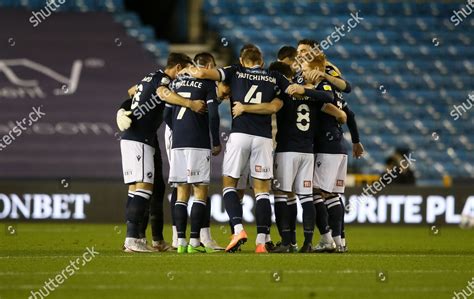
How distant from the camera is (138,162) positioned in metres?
12.3

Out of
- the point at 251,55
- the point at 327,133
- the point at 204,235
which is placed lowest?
the point at 204,235

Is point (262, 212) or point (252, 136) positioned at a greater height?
point (252, 136)

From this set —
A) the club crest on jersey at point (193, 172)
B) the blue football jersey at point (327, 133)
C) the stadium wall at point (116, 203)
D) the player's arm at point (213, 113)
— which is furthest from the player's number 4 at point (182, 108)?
the stadium wall at point (116, 203)

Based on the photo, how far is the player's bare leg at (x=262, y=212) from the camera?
12.0m

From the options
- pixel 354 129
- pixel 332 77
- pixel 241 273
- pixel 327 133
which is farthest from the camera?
pixel 354 129

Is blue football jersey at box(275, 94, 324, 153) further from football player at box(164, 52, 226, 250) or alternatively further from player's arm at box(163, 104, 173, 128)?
player's arm at box(163, 104, 173, 128)

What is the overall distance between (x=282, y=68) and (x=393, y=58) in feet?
50.2

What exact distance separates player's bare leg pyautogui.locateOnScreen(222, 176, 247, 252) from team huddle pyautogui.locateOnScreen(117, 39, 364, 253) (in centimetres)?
1

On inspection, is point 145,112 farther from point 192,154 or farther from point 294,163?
point 294,163

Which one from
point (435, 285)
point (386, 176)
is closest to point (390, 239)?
point (386, 176)

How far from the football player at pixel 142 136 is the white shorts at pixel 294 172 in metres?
1.06

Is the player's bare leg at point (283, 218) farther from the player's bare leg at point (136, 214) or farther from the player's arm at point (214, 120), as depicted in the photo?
the player's bare leg at point (136, 214)

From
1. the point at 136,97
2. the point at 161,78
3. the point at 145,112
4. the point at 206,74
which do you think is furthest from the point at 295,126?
the point at 136,97

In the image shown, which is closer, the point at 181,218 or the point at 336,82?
the point at 181,218
